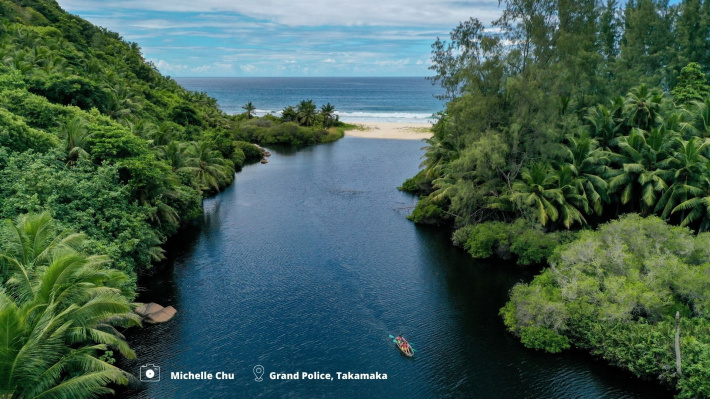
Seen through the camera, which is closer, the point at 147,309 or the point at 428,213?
the point at 147,309

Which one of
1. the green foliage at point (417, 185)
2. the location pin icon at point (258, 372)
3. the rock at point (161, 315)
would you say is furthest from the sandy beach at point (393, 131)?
the location pin icon at point (258, 372)

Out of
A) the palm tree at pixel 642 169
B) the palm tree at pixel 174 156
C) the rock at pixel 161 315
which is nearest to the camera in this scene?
the rock at pixel 161 315

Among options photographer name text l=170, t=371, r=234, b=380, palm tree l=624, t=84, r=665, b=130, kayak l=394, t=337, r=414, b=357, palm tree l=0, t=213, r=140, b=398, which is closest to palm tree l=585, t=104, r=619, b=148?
palm tree l=624, t=84, r=665, b=130

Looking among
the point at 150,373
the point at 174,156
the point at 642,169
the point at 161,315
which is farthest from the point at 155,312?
the point at 642,169

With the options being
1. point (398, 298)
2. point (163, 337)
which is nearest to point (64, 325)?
point (163, 337)

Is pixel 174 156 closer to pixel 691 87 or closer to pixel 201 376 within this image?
pixel 201 376

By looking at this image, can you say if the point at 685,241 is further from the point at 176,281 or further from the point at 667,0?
the point at 667,0

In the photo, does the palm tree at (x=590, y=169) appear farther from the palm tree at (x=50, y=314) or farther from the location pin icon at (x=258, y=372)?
the palm tree at (x=50, y=314)

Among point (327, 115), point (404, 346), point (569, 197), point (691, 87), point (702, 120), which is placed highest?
point (691, 87)
